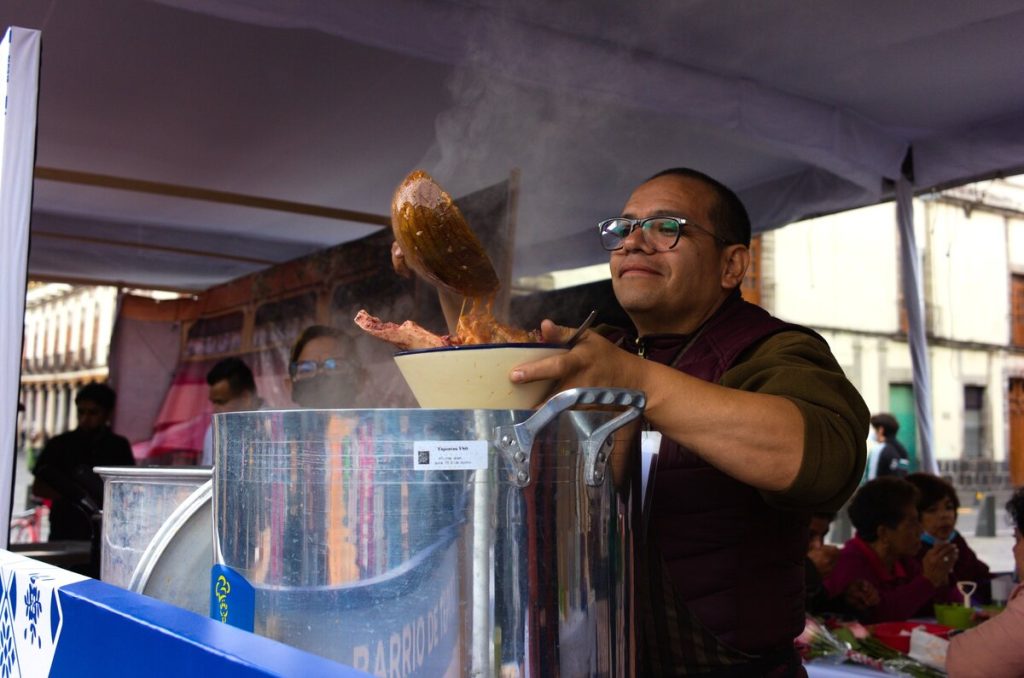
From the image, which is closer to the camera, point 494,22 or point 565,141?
point 494,22

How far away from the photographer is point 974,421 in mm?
17812

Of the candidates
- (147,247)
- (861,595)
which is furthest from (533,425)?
(147,247)

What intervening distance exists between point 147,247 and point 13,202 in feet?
15.1

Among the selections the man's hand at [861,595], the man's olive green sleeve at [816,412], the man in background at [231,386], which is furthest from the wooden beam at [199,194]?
the man's olive green sleeve at [816,412]

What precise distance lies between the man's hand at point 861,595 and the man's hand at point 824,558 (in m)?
0.41

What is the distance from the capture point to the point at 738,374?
144 cm

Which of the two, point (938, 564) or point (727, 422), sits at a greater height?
point (727, 422)

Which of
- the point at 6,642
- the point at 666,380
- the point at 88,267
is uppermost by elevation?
the point at 88,267

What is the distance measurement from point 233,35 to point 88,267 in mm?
3747

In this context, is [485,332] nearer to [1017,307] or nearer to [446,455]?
[446,455]

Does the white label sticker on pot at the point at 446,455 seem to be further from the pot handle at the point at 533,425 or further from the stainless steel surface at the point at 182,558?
the stainless steel surface at the point at 182,558

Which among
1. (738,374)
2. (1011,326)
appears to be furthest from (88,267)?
(1011,326)

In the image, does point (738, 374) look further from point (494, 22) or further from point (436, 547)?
point (494, 22)

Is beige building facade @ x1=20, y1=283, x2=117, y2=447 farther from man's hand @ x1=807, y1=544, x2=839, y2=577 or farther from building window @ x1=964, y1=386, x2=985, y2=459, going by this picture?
man's hand @ x1=807, y1=544, x2=839, y2=577
